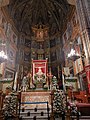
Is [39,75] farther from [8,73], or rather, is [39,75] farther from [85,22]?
[85,22]

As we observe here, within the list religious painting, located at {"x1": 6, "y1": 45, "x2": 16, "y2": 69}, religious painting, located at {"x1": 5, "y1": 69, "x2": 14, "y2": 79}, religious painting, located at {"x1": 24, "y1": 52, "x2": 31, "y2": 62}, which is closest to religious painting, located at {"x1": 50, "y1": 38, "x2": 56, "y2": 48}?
religious painting, located at {"x1": 24, "y1": 52, "x2": 31, "y2": 62}

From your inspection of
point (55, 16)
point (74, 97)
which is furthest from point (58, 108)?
point (55, 16)

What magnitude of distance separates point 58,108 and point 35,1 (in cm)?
2183

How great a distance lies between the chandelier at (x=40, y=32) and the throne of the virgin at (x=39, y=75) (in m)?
11.2

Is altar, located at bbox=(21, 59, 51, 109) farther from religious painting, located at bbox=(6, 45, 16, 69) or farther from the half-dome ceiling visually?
the half-dome ceiling

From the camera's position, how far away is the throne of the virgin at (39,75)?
1093 centimetres

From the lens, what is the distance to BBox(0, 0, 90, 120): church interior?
1045cm

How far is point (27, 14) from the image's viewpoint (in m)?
23.0

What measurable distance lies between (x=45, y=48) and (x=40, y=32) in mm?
3775

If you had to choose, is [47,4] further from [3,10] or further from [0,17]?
[0,17]

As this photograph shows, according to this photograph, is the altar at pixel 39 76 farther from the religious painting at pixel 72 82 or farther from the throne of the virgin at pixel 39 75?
the religious painting at pixel 72 82

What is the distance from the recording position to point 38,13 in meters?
24.2

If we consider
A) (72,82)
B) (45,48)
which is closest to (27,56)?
(45,48)

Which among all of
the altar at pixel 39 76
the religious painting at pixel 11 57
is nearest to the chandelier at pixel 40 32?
the religious painting at pixel 11 57
